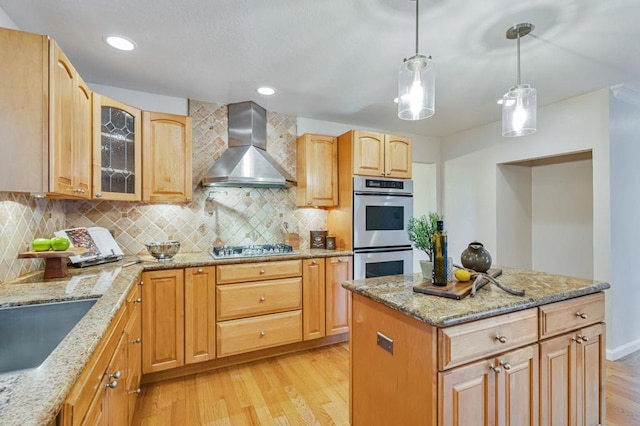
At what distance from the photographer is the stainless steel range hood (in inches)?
109

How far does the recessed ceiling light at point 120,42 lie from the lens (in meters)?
1.94

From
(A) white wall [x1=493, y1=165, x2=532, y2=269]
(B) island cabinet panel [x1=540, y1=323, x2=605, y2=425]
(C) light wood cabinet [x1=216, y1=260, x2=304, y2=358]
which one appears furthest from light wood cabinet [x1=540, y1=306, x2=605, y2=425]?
(A) white wall [x1=493, y1=165, x2=532, y2=269]

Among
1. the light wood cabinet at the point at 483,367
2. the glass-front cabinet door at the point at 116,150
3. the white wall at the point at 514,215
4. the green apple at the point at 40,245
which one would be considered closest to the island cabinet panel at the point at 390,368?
the light wood cabinet at the point at 483,367

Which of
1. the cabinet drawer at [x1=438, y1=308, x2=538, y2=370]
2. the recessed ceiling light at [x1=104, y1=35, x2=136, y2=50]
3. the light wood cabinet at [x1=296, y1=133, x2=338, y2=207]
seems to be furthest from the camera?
the light wood cabinet at [x1=296, y1=133, x2=338, y2=207]

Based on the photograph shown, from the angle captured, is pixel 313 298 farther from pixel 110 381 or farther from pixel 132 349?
pixel 110 381

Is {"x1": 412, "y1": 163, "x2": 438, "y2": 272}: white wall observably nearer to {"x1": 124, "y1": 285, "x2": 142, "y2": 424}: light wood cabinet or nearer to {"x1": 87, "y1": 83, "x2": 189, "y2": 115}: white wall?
{"x1": 87, "y1": 83, "x2": 189, "y2": 115}: white wall

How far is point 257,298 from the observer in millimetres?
2654

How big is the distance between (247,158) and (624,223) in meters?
3.56

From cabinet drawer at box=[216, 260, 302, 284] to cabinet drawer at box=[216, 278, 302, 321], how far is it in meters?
0.05

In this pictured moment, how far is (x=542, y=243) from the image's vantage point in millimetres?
3986

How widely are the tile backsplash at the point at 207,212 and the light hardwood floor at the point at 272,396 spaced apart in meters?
1.23

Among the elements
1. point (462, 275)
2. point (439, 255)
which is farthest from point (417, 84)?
point (462, 275)

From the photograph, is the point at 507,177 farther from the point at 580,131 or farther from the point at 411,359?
the point at 411,359

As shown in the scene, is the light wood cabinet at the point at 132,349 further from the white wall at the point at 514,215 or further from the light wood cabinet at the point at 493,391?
the white wall at the point at 514,215
